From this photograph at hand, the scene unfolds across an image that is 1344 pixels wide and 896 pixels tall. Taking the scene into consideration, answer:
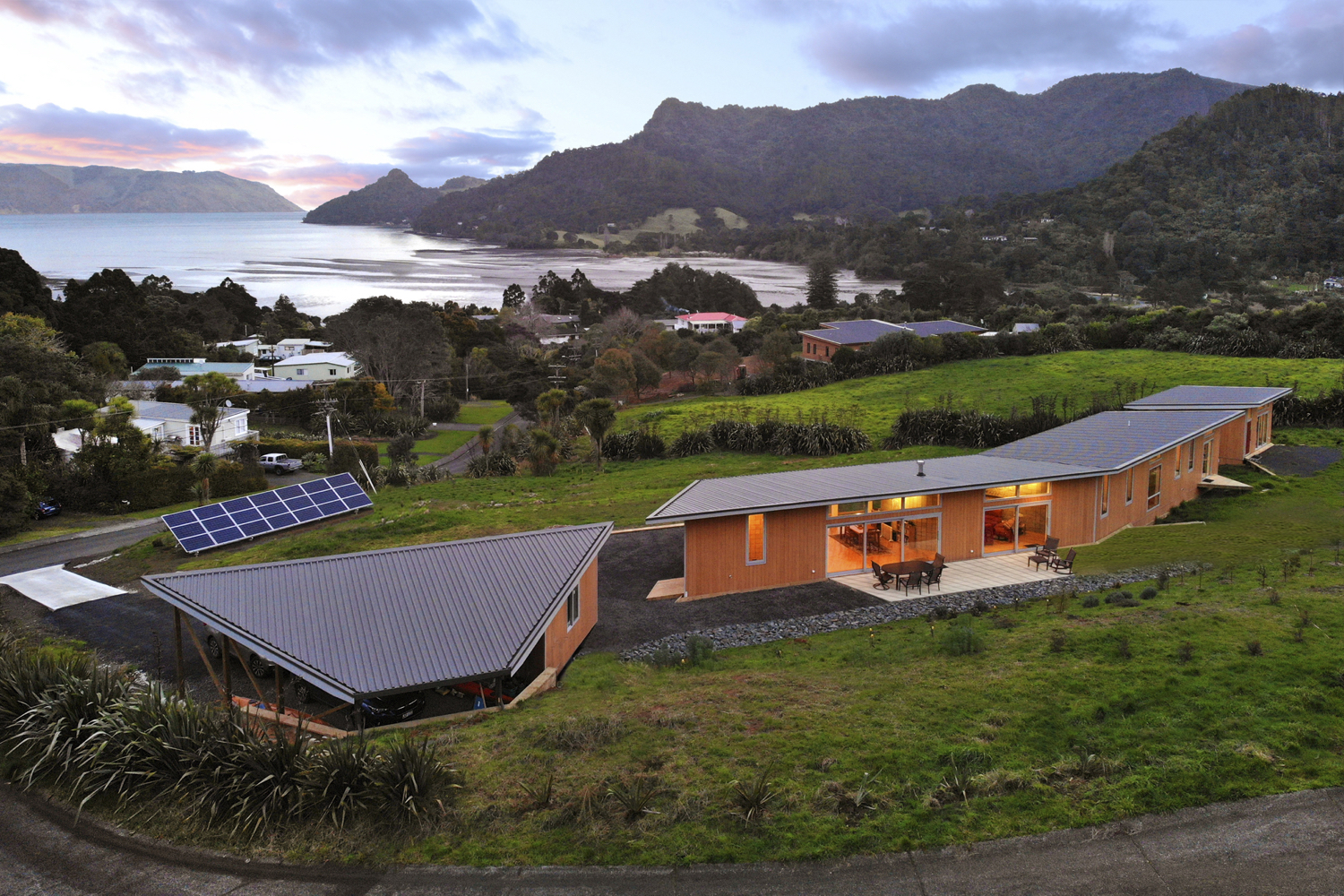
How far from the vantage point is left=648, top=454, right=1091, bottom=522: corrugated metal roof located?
16.2m

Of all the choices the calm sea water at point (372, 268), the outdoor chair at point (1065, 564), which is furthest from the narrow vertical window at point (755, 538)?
the calm sea water at point (372, 268)

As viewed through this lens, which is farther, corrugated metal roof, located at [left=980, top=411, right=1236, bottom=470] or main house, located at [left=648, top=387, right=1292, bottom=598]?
corrugated metal roof, located at [left=980, top=411, right=1236, bottom=470]

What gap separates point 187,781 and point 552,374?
2141 inches

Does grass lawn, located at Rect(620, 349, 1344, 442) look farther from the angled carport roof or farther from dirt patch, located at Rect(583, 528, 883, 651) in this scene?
the angled carport roof

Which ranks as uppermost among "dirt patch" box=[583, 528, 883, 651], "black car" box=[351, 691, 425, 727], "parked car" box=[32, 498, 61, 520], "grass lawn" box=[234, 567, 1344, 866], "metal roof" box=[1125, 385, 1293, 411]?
"metal roof" box=[1125, 385, 1293, 411]

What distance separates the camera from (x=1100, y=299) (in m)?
Result: 91.9

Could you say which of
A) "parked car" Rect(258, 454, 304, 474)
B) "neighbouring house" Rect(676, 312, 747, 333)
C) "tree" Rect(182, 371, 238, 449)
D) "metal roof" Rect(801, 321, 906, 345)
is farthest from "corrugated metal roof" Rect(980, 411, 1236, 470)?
"neighbouring house" Rect(676, 312, 747, 333)

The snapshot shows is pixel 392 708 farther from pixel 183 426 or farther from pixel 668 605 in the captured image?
pixel 183 426

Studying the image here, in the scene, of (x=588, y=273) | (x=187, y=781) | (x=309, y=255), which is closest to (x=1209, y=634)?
(x=187, y=781)

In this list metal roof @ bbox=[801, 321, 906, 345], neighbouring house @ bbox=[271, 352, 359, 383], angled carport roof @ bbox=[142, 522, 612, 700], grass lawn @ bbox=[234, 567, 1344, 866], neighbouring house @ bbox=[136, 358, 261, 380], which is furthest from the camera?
neighbouring house @ bbox=[271, 352, 359, 383]

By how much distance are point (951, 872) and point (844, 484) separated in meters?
11.6

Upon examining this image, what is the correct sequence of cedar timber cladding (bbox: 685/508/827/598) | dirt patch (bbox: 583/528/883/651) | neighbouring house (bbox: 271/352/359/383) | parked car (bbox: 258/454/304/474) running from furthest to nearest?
1. neighbouring house (bbox: 271/352/359/383)
2. parked car (bbox: 258/454/304/474)
3. cedar timber cladding (bbox: 685/508/827/598)
4. dirt patch (bbox: 583/528/883/651)

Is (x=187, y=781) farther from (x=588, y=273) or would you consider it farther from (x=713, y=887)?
(x=588, y=273)

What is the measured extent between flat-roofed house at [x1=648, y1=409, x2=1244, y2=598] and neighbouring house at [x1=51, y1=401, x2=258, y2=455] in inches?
1291
